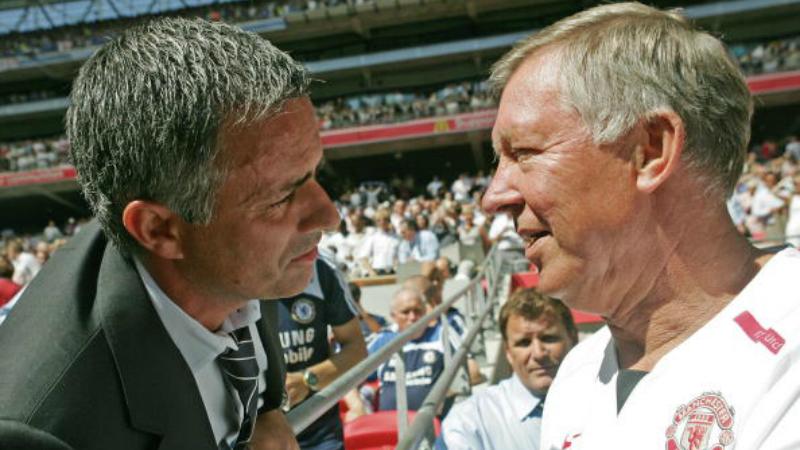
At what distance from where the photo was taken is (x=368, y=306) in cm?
1045

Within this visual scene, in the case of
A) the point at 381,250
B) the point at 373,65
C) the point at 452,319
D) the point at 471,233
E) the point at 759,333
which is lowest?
the point at 373,65

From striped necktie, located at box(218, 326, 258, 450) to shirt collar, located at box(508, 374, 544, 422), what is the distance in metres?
1.70

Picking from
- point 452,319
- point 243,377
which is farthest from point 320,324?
point 243,377

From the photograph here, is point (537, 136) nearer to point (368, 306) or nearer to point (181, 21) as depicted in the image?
point (181, 21)

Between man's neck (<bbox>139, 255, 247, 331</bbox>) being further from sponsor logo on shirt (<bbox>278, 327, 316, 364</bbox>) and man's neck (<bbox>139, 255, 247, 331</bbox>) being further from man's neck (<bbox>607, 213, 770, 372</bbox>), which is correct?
sponsor logo on shirt (<bbox>278, 327, 316, 364</bbox>)

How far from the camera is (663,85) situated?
3.76ft

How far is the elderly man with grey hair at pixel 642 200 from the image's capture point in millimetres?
1108

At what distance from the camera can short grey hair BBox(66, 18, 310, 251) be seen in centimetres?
98

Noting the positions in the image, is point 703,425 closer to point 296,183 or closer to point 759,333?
point 759,333

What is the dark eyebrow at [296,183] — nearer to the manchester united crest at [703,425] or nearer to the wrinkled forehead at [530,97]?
the wrinkled forehead at [530,97]

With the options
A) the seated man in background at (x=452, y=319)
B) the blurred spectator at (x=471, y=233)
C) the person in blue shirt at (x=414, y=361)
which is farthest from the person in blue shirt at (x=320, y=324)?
the blurred spectator at (x=471, y=233)

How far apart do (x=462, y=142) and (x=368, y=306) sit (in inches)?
638

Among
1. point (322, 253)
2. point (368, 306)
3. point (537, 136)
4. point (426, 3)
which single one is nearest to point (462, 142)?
point (426, 3)

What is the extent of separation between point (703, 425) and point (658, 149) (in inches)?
16.9
